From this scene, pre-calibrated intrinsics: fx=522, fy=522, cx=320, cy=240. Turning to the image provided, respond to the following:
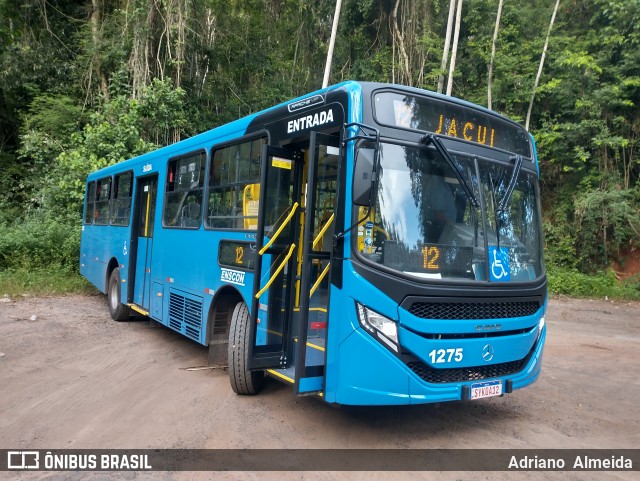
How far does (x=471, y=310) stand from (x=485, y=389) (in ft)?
2.25

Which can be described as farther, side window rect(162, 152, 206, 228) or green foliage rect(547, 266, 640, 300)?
green foliage rect(547, 266, 640, 300)

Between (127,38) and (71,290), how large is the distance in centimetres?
812

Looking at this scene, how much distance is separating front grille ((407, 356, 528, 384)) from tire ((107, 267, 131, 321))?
6960 millimetres

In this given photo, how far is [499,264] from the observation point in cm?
447

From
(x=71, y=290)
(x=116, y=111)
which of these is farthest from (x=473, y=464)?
(x=116, y=111)

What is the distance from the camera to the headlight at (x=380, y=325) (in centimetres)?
398

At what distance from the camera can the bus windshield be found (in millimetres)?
4113

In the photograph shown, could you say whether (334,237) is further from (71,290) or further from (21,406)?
(71,290)

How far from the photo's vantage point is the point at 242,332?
17.9 ft

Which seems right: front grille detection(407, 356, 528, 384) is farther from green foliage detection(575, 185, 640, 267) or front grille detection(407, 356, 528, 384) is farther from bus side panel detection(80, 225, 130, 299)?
green foliage detection(575, 185, 640, 267)

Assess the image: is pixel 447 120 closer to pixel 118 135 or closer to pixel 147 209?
pixel 147 209

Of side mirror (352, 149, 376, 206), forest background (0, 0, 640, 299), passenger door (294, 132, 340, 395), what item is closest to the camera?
side mirror (352, 149, 376, 206)

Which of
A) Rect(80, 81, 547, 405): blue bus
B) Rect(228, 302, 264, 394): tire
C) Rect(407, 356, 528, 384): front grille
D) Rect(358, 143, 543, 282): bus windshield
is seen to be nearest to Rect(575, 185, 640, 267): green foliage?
Rect(80, 81, 547, 405): blue bus

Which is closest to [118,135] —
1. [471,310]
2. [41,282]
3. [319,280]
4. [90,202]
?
[90,202]
